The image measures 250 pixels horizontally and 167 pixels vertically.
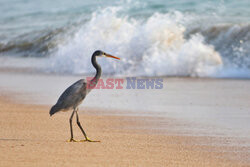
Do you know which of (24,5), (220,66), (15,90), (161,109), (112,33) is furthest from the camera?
(24,5)

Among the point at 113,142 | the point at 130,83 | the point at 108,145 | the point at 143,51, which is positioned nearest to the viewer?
the point at 108,145

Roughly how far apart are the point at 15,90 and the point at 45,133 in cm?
399

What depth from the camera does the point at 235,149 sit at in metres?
5.61

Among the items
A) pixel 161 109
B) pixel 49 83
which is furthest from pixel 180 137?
pixel 49 83

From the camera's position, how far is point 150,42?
1371cm

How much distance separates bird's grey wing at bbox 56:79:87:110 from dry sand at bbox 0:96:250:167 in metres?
0.37

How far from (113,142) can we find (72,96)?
2.54ft

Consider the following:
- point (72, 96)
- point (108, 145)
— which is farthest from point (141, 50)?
point (108, 145)

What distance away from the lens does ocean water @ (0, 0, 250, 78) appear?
41.2 ft

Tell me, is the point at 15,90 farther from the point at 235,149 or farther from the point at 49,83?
the point at 235,149

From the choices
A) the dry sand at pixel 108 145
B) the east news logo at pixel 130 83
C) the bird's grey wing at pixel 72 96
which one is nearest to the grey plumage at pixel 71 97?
the bird's grey wing at pixel 72 96

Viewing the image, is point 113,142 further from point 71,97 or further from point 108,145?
point 71,97

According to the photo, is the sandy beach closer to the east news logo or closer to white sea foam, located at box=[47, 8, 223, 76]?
the east news logo

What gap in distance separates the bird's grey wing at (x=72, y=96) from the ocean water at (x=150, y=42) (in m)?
5.97
